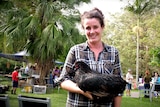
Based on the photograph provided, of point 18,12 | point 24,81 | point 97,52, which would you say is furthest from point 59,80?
point 24,81

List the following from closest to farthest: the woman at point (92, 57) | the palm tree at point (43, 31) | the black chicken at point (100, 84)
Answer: the black chicken at point (100, 84) → the woman at point (92, 57) → the palm tree at point (43, 31)

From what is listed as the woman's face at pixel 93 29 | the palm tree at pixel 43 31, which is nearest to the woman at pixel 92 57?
the woman's face at pixel 93 29

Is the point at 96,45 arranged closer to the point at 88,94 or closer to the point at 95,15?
the point at 95,15

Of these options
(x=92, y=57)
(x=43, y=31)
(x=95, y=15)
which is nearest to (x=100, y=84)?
(x=92, y=57)

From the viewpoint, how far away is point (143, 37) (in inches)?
1387

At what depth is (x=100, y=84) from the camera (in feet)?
4.83

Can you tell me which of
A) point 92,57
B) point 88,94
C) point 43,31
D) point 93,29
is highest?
point 43,31

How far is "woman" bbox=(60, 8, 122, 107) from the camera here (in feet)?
5.39

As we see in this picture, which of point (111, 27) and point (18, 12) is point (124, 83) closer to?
point (18, 12)

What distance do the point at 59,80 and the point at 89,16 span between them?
0.42 meters

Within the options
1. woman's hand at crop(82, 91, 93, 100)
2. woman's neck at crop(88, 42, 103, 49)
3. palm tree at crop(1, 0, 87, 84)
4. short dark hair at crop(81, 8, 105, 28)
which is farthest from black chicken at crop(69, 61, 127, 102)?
palm tree at crop(1, 0, 87, 84)

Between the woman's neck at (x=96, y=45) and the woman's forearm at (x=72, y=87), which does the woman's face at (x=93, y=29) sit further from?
the woman's forearm at (x=72, y=87)

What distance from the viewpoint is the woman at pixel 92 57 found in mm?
1643

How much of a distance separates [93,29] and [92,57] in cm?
16
